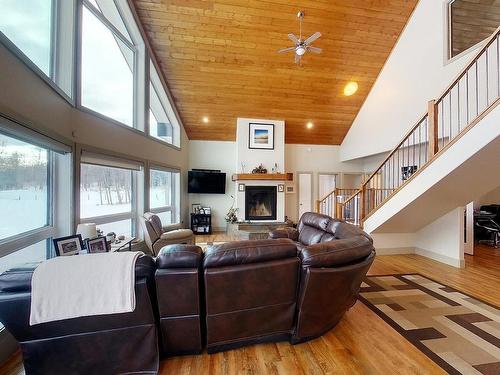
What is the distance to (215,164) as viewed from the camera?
721 cm

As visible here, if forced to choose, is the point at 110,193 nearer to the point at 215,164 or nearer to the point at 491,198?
the point at 215,164

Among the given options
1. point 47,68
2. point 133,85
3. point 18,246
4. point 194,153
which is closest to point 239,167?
point 194,153

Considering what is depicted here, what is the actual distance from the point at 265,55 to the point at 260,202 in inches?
150

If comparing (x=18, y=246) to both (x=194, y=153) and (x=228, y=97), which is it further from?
(x=194, y=153)

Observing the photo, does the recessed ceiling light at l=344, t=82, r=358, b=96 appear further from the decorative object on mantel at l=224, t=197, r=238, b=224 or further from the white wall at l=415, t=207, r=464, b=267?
the decorative object on mantel at l=224, t=197, r=238, b=224

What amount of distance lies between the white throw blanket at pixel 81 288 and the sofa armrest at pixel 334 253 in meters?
1.24

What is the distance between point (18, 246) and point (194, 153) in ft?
17.6

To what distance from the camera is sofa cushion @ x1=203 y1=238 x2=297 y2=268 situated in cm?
166

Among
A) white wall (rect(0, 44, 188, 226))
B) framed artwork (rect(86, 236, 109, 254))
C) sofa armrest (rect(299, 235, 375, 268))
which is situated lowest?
framed artwork (rect(86, 236, 109, 254))

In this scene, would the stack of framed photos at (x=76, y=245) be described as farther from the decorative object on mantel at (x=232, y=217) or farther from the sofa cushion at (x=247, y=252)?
the decorative object on mantel at (x=232, y=217)

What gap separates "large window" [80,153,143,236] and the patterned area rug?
376 centimetres

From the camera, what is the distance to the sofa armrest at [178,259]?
161 centimetres

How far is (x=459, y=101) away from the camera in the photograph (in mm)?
3926

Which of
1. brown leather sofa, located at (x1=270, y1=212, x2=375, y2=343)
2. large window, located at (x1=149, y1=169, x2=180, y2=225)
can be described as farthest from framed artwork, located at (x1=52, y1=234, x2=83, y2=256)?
large window, located at (x1=149, y1=169, x2=180, y2=225)
